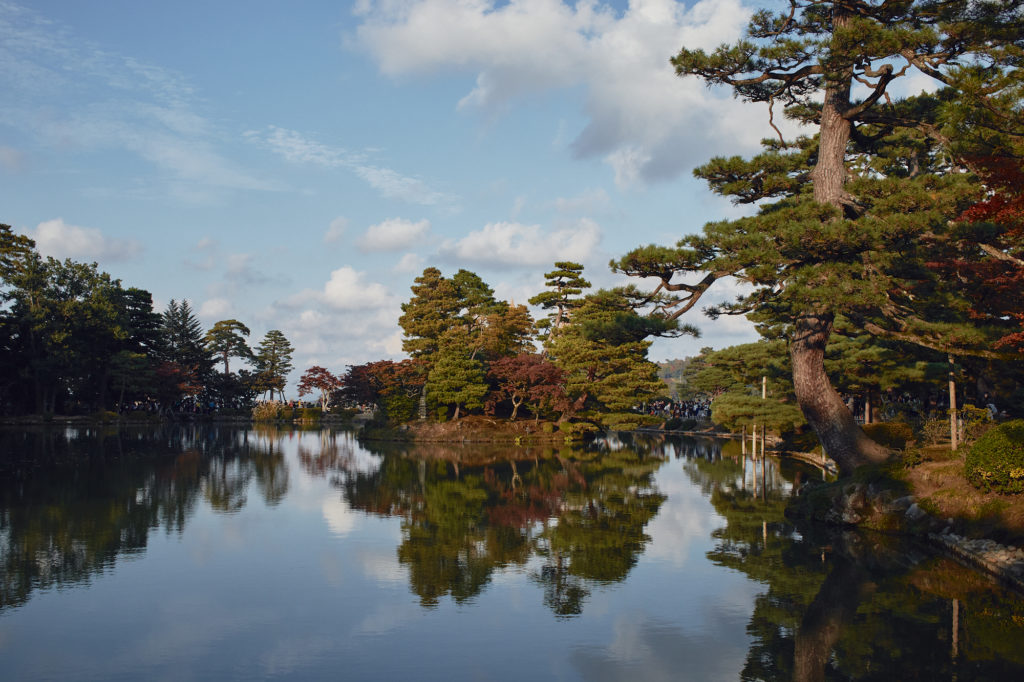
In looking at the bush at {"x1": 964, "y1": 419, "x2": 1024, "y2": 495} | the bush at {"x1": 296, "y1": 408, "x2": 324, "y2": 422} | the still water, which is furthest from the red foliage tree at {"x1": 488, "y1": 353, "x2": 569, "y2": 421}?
the bush at {"x1": 296, "y1": 408, "x2": 324, "y2": 422}

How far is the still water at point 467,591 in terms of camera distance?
6320 millimetres

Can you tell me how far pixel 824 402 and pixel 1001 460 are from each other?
3.26 m

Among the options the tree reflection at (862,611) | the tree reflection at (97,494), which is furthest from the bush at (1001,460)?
the tree reflection at (97,494)

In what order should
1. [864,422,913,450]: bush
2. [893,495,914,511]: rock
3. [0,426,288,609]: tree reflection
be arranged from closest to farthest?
[0,426,288,609]: tree reflection
[893,495,914,511]: rock
[864,422,913,450]: bush

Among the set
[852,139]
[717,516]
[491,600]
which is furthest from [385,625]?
[852,139]

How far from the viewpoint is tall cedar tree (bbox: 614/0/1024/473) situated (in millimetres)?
10484

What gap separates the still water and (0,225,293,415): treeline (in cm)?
2811

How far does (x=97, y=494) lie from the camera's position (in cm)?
1525

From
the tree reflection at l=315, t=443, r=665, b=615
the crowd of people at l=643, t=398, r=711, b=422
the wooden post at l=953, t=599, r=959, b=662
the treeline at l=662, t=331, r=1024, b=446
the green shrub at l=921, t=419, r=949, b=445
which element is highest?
the treeline at l=662, t=331, r=1024, b=446

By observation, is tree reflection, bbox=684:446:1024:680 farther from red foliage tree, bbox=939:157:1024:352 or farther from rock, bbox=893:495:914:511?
red foliage tree, bbox=939:157:1024:352

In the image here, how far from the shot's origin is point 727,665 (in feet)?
20.7

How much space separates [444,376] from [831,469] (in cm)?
1986

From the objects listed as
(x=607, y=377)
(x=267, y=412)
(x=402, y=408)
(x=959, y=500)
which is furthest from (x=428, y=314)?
(x=959, y=500)

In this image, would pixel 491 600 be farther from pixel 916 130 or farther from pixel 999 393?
pixel 999 393
